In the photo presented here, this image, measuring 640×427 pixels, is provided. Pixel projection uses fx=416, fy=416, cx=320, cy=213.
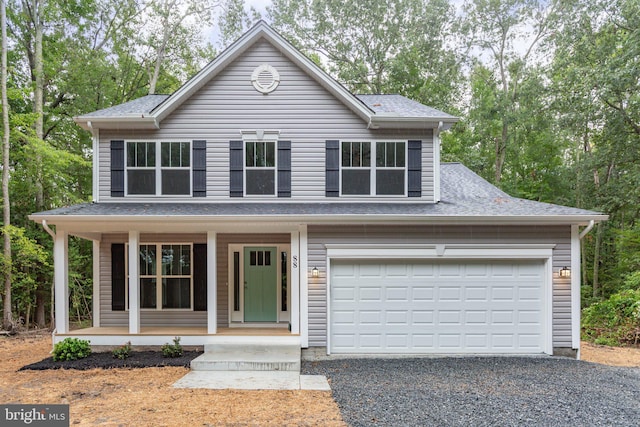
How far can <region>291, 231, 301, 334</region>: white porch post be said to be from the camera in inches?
324

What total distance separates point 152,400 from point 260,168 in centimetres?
537

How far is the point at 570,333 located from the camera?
8234mm

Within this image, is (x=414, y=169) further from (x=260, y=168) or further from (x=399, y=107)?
(x=260, y=168)

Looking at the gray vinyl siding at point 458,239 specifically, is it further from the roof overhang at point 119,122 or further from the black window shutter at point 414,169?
the roof overhang at point 119,122

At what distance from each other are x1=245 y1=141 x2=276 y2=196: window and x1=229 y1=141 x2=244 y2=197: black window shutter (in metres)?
0.14

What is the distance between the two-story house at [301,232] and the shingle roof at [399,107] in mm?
76

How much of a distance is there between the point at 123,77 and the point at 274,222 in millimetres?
13346

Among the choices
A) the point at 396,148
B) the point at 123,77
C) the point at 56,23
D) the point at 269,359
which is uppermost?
the point at 56,23

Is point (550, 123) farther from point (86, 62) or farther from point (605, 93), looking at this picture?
point (86, 62)

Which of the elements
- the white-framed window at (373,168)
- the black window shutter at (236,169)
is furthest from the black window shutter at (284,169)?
the white-framed window at (373,168)

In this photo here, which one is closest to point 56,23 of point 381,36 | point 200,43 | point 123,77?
point 123,77

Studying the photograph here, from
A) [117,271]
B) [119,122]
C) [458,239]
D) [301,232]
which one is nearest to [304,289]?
[301,232]

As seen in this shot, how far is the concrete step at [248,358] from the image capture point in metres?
7.21

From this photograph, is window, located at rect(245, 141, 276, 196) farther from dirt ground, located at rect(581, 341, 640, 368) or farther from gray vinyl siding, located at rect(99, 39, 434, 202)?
dirt ground, located at rect(581, 341, 640, 368)
